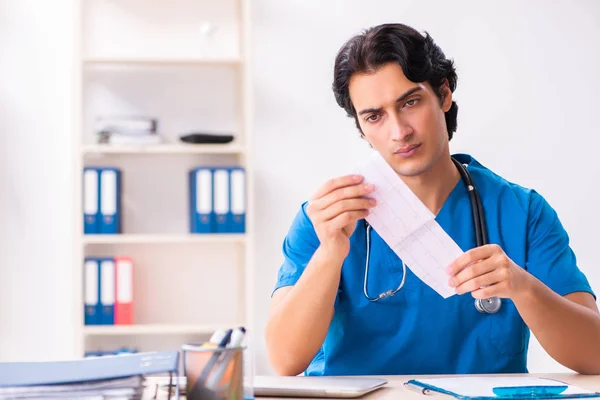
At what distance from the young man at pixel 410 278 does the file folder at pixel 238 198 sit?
4.97ft

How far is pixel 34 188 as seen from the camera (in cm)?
349

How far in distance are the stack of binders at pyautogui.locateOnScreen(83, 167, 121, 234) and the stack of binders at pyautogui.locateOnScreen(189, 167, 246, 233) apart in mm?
319

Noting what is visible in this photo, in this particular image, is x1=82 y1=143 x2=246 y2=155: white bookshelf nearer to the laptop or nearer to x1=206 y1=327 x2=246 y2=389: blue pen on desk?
the laptop

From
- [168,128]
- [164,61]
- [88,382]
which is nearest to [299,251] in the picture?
[88,382]

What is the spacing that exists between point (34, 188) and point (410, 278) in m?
2.29

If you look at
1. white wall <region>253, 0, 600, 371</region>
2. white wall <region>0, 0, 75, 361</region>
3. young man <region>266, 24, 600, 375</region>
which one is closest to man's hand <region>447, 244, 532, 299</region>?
young man <region>266, 24, 600, 375</region>

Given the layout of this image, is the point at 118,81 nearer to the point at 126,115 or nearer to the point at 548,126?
the point at 126,115

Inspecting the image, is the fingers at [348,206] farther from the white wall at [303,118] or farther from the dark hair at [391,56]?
the white wall at [303,118]

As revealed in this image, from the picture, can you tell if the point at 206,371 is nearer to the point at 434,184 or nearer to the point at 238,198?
the point at 434,184

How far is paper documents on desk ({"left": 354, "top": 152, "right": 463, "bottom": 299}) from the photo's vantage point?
1.38 metres

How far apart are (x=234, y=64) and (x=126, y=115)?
518 mm

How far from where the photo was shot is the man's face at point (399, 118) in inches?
64.9

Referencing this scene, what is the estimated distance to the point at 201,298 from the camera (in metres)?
3.54

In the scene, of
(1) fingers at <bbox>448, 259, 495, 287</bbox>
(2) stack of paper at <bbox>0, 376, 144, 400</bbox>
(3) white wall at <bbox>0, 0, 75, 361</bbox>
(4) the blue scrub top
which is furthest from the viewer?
(3) white wall at <bbox>0, 0, 75, 361</bbox>
